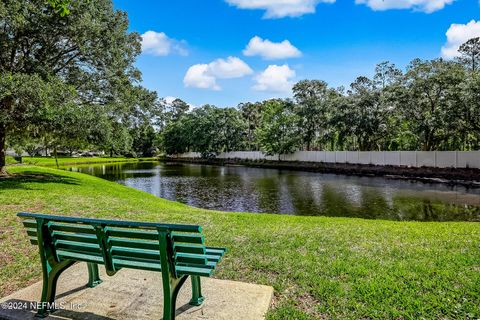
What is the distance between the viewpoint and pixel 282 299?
4.08m

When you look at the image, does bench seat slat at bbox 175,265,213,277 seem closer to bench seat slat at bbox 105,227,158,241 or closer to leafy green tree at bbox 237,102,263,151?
bench seat slat at bbox 105,227,158,241

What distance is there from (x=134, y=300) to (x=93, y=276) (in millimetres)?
762

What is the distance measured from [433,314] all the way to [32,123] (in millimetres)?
15450

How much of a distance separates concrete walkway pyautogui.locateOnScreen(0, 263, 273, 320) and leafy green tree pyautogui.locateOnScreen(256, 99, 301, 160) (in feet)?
163

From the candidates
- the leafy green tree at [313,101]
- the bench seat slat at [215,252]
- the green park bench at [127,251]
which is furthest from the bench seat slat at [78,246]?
the leafy green tree at [313,101]

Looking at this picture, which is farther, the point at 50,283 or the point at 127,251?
the point at 50,283

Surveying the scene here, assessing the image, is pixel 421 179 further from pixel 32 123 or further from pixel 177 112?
pixel 177 112

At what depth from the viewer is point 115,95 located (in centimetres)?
1830

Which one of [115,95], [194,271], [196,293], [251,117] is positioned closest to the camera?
[194,271]

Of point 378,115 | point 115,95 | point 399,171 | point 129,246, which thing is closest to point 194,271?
point 129,246

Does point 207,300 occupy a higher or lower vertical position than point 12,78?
lower

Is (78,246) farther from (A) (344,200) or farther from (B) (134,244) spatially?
(A) (344,200)

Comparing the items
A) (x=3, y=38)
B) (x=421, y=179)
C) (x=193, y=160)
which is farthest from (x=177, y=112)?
(x=3, y=38)

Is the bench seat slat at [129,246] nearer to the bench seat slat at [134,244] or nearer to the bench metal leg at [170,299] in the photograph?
the bench seat slat at [134,244]
